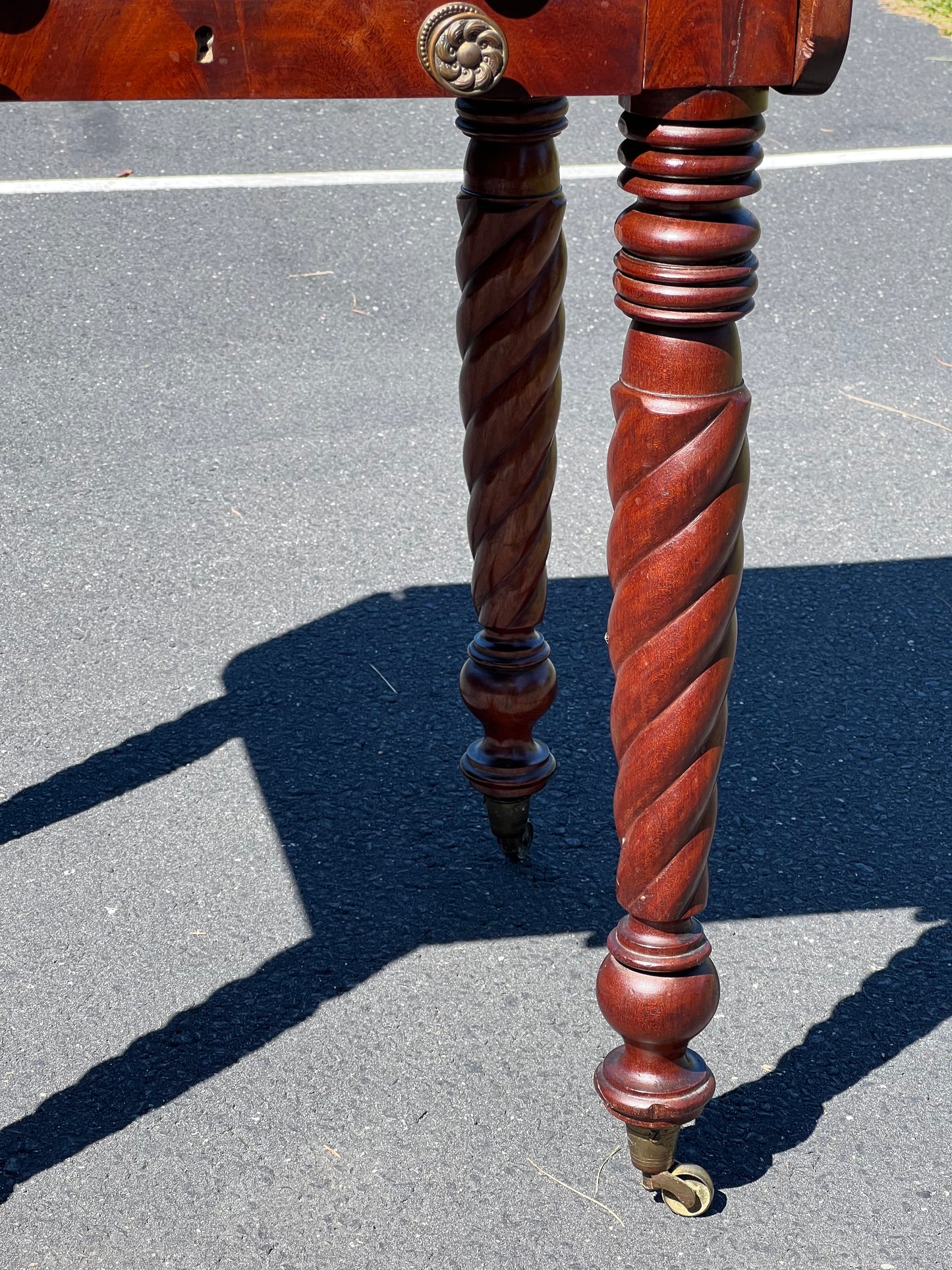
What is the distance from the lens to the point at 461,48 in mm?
1021

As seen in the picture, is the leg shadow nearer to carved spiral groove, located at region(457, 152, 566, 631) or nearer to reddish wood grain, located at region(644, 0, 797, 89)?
carved spiral groove, located at region(457, 152, 566, 631)

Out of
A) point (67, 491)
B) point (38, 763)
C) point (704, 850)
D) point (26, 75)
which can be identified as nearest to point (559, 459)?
point (67, 491)

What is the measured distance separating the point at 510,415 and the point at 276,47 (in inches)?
26.8

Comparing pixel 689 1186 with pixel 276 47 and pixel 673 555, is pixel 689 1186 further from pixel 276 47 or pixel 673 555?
pixel 276 47

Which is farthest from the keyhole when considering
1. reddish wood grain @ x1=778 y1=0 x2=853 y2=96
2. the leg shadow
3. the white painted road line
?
the white painted road line

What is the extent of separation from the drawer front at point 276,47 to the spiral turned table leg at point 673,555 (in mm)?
67

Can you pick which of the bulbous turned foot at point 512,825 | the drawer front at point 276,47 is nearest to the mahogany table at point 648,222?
the drawer front at point 276,47

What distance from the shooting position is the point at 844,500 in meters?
2.91

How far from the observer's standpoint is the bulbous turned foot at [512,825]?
1.88 metres

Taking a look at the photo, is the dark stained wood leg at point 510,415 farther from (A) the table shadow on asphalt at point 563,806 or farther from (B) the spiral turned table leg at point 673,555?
(B) the spiral turned table leg at point 673,555

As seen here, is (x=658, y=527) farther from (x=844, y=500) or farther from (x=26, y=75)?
(x=844, y=500)

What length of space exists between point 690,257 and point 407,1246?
3.27 ft

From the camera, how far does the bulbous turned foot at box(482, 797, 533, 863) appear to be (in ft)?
6.18

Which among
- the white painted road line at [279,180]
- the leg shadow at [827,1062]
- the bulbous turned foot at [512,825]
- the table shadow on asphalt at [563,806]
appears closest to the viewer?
the leg shadow at [827,1062]
